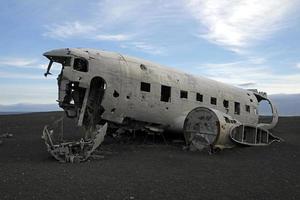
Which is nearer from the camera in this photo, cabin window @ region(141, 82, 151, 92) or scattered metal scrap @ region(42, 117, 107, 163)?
scattered metal scrap @ region(42, 117, 107, 163)

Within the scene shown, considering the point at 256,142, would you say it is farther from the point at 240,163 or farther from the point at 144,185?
the point at 144,185

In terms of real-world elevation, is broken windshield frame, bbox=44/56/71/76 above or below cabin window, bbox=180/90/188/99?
above

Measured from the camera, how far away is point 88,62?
17062mm

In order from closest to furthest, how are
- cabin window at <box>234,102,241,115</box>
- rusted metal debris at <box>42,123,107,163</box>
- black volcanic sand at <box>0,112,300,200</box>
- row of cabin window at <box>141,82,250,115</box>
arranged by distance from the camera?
black volcanic sand at <box>0,112,300,200</box>, rusted metal debris at <box>42,123,107,163</box>, row of cabin window at <box>141,82,250,115</box>, cabin window at <box>234,102,241,115</box>

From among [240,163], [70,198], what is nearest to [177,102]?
[240,163]

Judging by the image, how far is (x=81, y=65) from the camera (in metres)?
17.2

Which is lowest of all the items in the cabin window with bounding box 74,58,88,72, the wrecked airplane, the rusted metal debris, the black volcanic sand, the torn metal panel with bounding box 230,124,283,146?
the black volcanic sand

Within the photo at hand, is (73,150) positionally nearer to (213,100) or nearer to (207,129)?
(207,129)

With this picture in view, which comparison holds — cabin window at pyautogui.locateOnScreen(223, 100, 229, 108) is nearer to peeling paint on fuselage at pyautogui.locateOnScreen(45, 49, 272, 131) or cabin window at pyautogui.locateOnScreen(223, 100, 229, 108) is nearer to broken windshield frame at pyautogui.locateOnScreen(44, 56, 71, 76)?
peeling paint on fuselage at pyautogui.locateOnScreen(45, 49, 272, 131)

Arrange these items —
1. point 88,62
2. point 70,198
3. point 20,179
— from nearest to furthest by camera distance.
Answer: point 70,198, point 20,179, point 88,62

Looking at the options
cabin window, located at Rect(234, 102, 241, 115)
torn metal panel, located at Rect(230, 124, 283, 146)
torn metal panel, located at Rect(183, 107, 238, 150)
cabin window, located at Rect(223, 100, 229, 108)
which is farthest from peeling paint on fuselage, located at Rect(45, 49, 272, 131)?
torn metal panel, located at Rect(230, 124, 283, 146)

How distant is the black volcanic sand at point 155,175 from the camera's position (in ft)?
31.3

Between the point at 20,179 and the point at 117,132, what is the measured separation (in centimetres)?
1028

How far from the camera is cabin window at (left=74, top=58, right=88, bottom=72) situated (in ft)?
55.7
